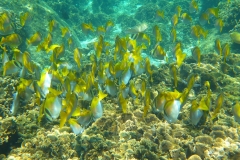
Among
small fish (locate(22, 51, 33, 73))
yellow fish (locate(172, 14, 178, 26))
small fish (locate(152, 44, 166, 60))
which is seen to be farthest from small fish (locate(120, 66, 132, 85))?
yellow fish (locate(172, 14, 178, 26))

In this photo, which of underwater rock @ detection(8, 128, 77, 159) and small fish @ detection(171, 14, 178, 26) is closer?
underwater rock @ detection(8, 128, 77, 159)

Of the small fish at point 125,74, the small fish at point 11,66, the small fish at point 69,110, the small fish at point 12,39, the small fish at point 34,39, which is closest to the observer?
the small fish at point 69,110

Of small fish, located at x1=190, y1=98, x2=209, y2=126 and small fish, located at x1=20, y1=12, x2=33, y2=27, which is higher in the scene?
small fish, located at x1=20, y1=12, x2=33, y2=27

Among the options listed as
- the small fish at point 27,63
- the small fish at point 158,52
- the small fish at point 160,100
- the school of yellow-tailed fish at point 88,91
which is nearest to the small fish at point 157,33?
the school of yellow-tailed fish at point 88,91

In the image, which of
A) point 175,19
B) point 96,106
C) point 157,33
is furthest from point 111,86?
point 175,19

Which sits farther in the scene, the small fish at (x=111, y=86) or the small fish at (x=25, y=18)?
the small fish at (x=25, y=18)

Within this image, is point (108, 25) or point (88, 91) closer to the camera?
point (88, 91)

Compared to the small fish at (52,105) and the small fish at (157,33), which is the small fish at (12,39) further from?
the small fish at (157,33)

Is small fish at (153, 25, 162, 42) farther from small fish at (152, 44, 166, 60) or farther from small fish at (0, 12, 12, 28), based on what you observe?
small fish at (0, 12, 12, 28)

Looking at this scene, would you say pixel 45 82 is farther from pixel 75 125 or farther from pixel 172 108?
pixel 172 108

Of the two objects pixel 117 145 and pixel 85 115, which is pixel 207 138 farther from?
pixel 85 115

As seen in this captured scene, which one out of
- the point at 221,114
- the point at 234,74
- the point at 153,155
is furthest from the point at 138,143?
the point at 234,74

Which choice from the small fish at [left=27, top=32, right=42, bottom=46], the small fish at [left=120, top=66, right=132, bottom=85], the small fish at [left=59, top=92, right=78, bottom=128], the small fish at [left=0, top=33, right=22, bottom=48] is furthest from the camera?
the small fish at [left=27, top=32, right=42, bottom=46]

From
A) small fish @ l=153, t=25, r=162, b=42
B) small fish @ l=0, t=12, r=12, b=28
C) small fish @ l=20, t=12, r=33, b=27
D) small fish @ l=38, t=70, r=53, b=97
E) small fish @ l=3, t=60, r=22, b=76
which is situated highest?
small fish @ l=20, t=12, r=33, b=27
